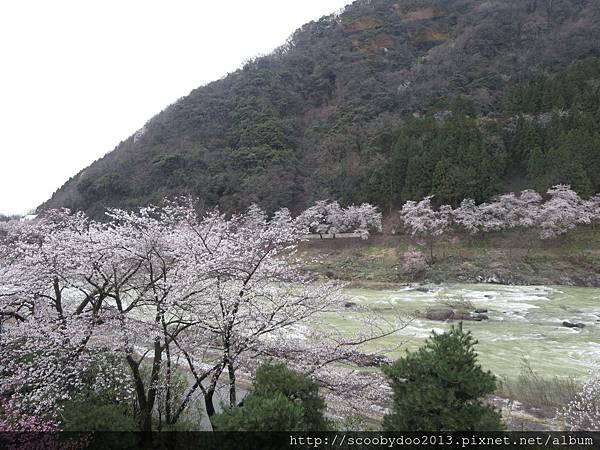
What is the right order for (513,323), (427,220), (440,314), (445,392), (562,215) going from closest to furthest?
(445,392) < (513,323) < (440,314) < (562,215) < (427,220)

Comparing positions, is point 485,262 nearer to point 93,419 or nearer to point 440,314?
point 440,314

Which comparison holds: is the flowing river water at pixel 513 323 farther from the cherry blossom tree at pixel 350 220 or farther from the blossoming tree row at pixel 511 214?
the cherry blossom tree at pixel 350 220

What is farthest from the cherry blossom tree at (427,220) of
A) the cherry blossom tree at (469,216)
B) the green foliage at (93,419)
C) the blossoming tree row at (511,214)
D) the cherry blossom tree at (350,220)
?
the green foliage at (93,419)

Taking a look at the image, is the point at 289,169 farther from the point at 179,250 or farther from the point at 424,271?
the point at 179,250

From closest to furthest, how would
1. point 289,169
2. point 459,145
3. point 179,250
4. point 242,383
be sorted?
point 179,250, point 242,383, point 459,145, point 289,169

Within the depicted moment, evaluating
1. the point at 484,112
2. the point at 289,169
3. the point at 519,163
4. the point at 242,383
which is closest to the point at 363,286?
the point at 242,383

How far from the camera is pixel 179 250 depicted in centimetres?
677

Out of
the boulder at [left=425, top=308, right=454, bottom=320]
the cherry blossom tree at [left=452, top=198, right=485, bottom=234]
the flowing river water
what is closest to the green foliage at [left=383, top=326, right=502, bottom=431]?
the flowing river water

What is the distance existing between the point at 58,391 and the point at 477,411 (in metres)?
5.31

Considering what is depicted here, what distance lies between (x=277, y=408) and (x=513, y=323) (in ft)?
44.5

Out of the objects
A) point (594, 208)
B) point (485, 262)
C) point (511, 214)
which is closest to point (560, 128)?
point (594, 208)

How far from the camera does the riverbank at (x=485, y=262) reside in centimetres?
2325

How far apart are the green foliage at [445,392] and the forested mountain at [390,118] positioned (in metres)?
31.1

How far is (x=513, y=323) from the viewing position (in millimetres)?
14516
